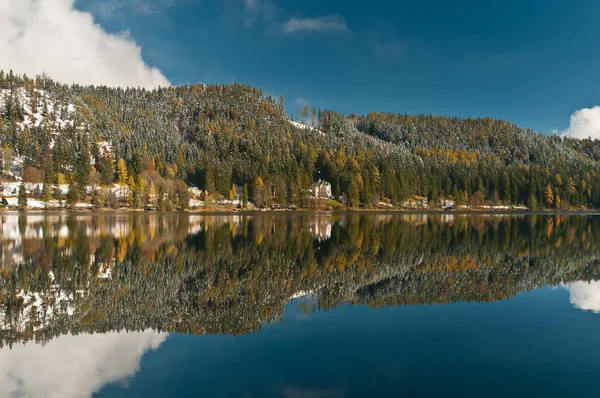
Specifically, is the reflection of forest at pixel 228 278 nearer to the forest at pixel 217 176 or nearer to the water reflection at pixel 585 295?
the water reflection at pixel 585 295

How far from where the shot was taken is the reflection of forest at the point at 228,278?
1502 centimetres

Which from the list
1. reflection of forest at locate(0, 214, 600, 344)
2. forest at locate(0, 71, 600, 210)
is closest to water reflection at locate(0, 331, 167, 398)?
reflection of forest at locate(0, 214, 600, 344)

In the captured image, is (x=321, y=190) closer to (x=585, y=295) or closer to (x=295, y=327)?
(x=585, y=295)

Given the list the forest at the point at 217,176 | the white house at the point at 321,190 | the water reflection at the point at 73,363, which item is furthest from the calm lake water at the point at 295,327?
Answer: the white house at the point at 321,190

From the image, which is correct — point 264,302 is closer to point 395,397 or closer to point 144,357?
point 144,357

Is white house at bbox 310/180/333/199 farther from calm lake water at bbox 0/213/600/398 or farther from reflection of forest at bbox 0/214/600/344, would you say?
calm lake water at bbox 0/213/600/398

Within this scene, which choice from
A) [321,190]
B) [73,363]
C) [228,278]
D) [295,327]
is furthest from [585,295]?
[321,190]

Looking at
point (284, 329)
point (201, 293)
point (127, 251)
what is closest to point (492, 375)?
point (284, 329)

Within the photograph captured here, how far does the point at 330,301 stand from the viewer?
58.5 ft

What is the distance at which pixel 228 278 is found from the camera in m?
21.2

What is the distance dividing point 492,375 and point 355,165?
16370 centimetres

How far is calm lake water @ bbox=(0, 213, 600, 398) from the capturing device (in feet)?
33.2

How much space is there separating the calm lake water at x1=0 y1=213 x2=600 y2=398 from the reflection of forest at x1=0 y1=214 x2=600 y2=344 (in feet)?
0.36

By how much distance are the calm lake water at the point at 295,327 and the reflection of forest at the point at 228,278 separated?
0.11 m
